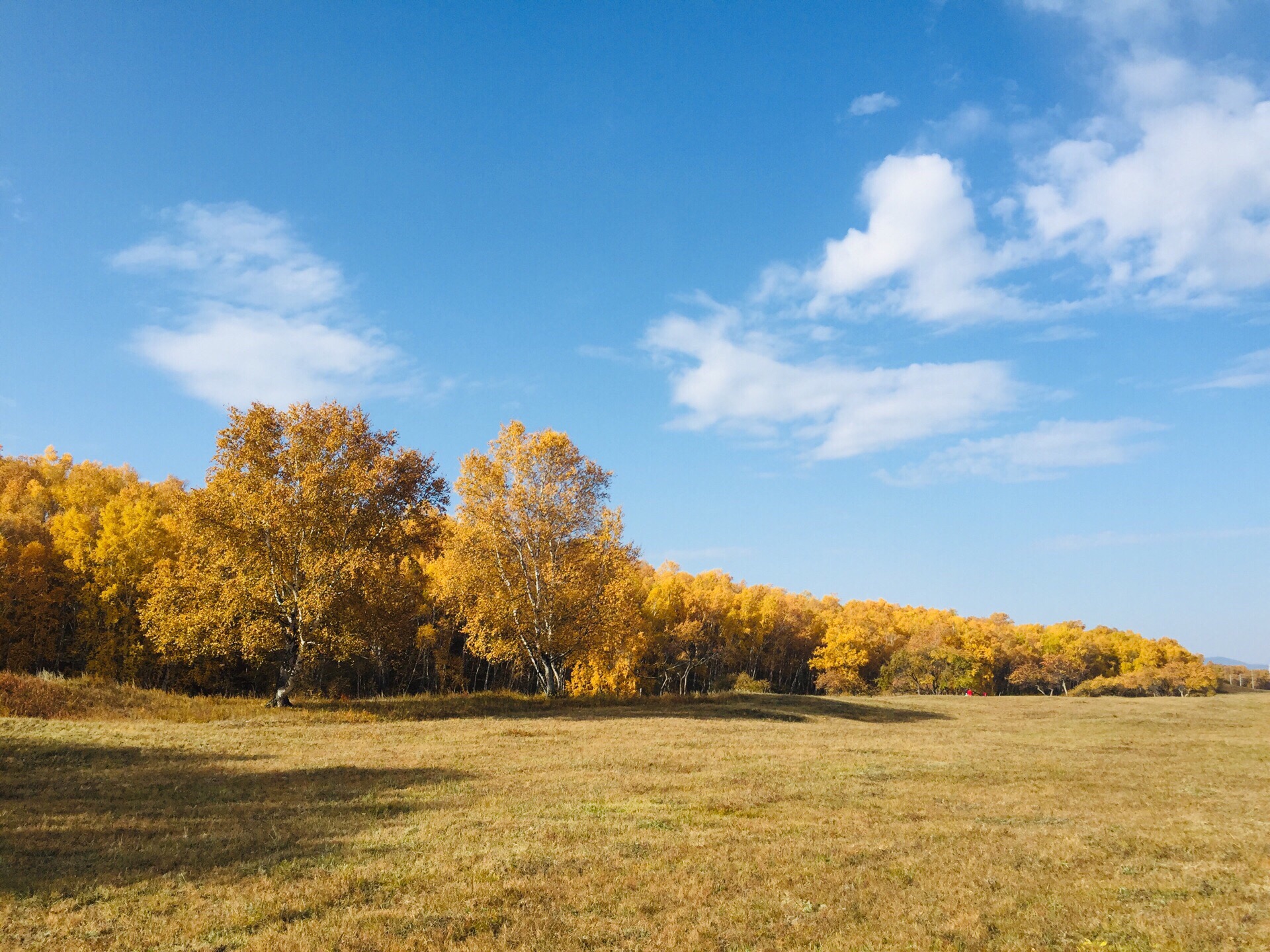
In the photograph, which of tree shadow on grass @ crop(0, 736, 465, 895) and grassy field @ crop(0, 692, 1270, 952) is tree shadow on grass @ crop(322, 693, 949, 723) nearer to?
grassy field @ crop(0, 692, 1270, 952)

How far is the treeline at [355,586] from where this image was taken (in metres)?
37.0

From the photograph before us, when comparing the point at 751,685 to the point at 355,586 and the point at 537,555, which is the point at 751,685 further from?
the point at 355,586

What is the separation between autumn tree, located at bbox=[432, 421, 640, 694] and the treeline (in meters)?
0.13

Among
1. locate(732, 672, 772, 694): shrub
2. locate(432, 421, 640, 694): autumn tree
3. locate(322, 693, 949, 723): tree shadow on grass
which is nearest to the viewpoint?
locate(322, 693, 949, 723): tree shadow on grass

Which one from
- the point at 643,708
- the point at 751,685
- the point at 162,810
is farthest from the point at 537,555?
the point at 751,685

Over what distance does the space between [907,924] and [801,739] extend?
2478 cm

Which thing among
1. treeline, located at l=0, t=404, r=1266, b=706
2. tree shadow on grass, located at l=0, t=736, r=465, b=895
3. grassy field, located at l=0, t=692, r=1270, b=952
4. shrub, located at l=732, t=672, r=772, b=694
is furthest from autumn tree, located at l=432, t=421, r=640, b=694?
shrub, located at l=732, t=672, r=772, b=694

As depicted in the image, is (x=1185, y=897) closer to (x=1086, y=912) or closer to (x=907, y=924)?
(x=1086, y=912)

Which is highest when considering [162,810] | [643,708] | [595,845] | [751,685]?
[595,845]

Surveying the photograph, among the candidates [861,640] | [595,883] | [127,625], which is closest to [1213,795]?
[595,883]

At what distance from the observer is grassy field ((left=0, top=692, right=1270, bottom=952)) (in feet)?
31.8

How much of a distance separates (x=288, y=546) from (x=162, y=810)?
78.7 ft

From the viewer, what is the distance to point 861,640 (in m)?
110

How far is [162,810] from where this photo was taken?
15.5m
